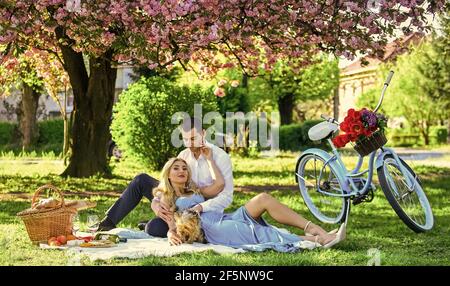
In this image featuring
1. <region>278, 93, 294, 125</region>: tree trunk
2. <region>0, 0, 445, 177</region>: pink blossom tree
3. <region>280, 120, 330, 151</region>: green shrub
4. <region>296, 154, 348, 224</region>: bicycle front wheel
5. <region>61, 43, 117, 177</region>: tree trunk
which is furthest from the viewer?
<region>278, 93, 294, 125</region>: tree trunk

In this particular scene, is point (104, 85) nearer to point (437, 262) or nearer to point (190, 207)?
point (190, 207)

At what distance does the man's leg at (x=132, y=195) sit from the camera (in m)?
9.40

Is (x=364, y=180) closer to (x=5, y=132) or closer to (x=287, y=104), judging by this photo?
(x=5, y=132)

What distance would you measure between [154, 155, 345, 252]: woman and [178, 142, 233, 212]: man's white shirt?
110mm

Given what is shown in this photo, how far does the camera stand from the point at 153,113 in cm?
1955

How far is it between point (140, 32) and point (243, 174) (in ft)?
27.4

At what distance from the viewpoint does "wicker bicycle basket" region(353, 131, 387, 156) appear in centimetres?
926

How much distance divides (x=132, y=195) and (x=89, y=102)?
840 centimetres

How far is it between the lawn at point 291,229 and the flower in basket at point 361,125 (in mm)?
1150

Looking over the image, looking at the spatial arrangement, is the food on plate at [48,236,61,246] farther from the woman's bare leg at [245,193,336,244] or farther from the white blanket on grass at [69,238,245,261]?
the woman's bare leg at [245,193,336,244]

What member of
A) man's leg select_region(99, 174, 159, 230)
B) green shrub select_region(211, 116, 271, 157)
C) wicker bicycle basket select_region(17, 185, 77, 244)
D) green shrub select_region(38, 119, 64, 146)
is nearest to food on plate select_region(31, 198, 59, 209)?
wicker bicycle basket select_region(17, 185, 77, 244)

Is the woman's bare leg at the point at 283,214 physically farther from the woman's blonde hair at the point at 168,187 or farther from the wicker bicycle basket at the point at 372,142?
the wicker bicycle basket at the point at 372,142

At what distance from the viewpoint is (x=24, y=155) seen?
29.8 meters

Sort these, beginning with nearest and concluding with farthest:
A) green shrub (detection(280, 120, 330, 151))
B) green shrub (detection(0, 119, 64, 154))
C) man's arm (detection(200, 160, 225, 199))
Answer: man's arm (detection(200, 160, 225, 199))
green shrub (detection(280, 120, 330, 151))
green shrub (detection(0, 119, 64, 154))
